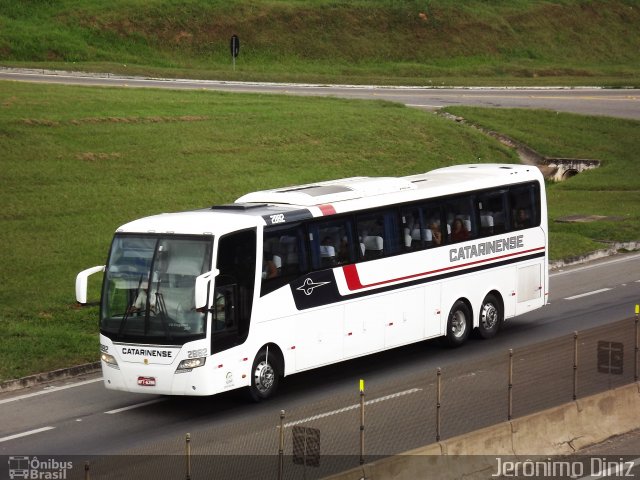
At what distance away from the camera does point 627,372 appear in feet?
57.6

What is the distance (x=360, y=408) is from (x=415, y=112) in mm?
33549

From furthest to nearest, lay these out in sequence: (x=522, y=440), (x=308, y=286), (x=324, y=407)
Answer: (x=308, y=286) < (x=522, y=440) < (x=324, y=407)

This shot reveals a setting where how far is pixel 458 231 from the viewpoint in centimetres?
2202

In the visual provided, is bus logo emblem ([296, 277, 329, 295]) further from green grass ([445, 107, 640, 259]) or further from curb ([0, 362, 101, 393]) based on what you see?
green grass ([445, 107, 640, 259])

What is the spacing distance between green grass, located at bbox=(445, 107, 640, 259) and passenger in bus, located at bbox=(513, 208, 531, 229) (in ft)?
23.5

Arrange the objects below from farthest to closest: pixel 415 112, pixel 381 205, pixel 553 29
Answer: pixel 553 29 → pixel 415 112 → pixel 381 205

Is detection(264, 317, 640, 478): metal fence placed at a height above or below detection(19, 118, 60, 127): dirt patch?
below

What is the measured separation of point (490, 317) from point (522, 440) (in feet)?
24.3

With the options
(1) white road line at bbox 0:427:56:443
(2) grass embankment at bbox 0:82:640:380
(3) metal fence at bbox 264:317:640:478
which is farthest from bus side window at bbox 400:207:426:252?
(1) white road line at bbox 0:427:56:443

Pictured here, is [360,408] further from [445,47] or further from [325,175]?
[445,47]

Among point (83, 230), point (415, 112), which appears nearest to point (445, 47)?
point (415, 112)

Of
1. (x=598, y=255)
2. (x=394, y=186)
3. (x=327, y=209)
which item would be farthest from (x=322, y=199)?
(x=598, y=255)

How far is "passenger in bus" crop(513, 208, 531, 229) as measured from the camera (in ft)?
76.9

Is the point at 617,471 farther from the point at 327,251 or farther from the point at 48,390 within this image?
the point at 48,390
